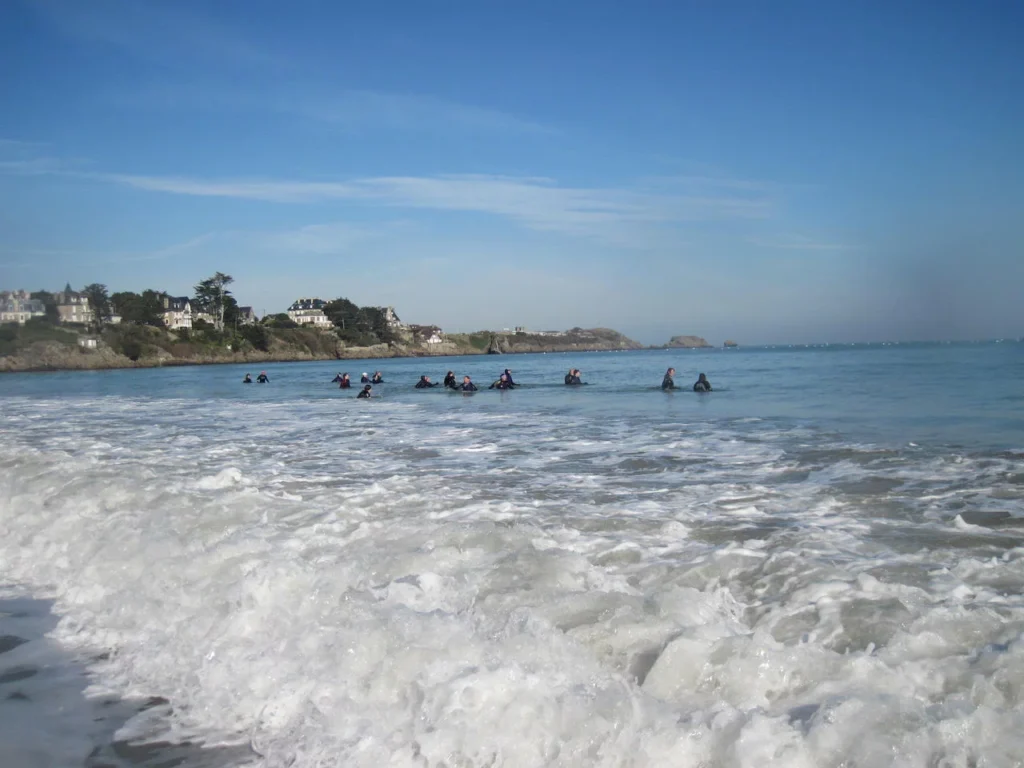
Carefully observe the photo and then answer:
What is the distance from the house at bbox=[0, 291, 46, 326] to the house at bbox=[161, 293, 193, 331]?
1235 inches

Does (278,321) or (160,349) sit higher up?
(278,321)

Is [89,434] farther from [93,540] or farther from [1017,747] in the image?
[1017,747]

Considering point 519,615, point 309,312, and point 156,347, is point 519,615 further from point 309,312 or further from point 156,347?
point 309,312

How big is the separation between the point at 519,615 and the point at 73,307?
125 metres

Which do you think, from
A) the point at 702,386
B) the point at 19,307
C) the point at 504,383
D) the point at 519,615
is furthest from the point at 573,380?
the point at 19,307

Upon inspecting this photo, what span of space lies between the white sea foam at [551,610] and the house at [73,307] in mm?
112250

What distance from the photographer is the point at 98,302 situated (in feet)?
376

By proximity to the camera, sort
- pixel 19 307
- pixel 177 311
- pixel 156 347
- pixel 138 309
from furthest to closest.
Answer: pixel 177 311 < pixel 138 309 < pixel 156 347 < pixel 19 307

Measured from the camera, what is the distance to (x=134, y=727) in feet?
12.3

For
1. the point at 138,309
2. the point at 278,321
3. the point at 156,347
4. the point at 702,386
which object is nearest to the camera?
the point at 702,386

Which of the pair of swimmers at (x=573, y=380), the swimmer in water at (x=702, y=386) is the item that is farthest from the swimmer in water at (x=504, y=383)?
the swimmer in water at (x=702, y=386)

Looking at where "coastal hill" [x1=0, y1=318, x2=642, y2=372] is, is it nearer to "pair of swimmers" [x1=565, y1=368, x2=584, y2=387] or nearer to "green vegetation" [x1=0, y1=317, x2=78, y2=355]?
"green vegetation" [x1=0, y1=317, x2=78, y2=355]

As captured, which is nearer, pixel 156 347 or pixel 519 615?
pixel 519 615

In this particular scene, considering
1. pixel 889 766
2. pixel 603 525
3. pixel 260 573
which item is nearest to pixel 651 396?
pixel 603 525
